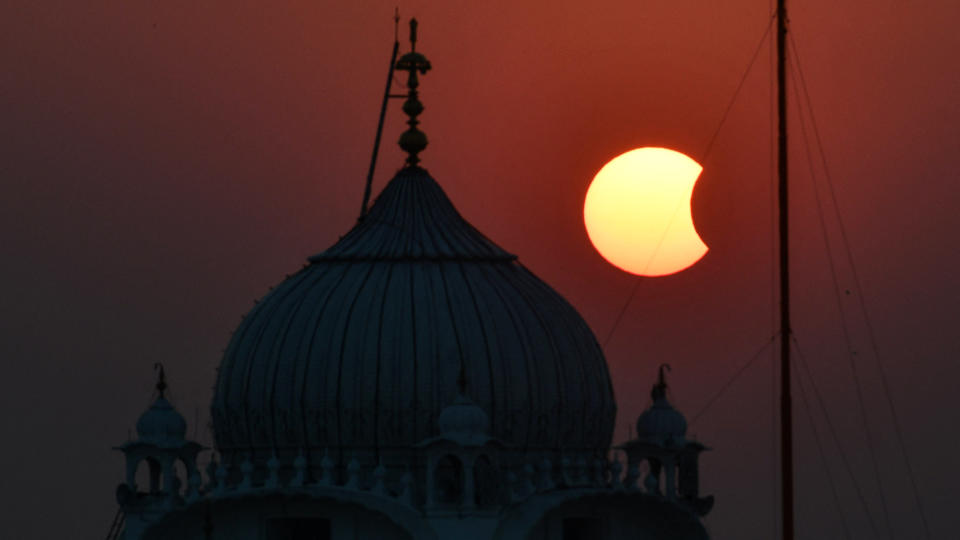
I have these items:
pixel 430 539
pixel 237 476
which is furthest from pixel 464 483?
pixel 237 476

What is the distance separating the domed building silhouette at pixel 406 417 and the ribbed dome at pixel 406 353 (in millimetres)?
29

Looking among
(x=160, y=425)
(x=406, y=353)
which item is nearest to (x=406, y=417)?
(x=406, y=353)

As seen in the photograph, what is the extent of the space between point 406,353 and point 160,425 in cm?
549

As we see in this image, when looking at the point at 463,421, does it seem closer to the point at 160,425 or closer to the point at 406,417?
the point at 406,417

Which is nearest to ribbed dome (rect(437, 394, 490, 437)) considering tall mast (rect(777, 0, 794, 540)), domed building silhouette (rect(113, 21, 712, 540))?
domed building silhouette (rect(113, 21, 712, 540))

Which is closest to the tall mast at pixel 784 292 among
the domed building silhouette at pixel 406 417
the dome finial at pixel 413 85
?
the domed building silhouette at pixel 406 417

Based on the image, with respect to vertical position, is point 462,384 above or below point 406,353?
below

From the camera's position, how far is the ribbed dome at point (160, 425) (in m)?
75.3

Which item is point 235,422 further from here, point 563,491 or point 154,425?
point 563,491

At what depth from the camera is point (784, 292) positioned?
223 ft

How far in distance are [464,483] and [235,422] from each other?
604 cm

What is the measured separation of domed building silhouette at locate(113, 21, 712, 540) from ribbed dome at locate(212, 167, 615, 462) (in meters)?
0.03

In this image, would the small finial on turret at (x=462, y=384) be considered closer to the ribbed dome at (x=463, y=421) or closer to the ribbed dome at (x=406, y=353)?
the ribbed dome at (x=463, y=421)

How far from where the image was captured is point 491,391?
73625 millimetres
